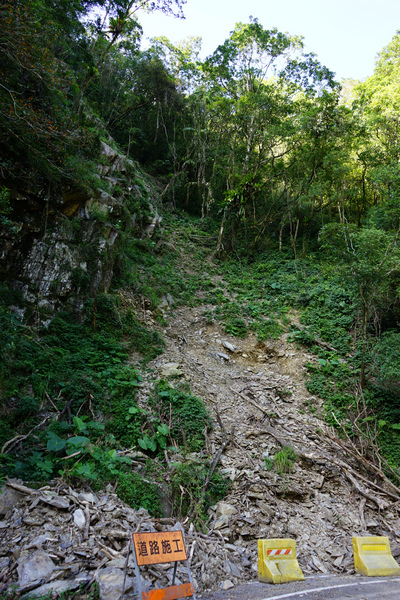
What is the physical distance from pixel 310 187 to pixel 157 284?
1133cm

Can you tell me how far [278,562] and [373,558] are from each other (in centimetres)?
178

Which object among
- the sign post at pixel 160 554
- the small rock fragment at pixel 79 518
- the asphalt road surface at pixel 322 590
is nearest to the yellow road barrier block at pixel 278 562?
the asphalt road surface at pixel 322 590

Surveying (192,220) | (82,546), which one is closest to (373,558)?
(82,546)

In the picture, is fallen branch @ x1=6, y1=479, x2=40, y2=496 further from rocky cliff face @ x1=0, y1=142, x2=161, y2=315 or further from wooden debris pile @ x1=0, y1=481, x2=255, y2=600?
rocky cliff face @ x1=0, y1=142, x2=161, y2=315

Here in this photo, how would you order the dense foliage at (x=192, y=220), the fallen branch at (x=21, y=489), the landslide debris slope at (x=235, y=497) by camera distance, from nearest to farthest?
the landslide debris slope at (x=235, y=497)
the fallen branch at (x=21, y=489)
the dense foliage at (x=192, y=220)

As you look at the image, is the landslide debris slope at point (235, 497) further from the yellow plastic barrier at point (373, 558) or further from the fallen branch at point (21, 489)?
the yellow plastic barrier at point (373, 558)

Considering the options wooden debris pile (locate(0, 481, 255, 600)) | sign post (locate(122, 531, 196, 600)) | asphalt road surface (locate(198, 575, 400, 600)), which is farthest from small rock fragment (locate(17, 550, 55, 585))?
asphalt road surface (locate(198, 575, 400, 600))

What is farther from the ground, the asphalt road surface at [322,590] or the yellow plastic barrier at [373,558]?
the yellow plastic barrier at [373,558]

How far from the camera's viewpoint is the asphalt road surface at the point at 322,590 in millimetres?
4027

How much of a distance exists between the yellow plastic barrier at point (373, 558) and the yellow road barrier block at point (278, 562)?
42.9 inches

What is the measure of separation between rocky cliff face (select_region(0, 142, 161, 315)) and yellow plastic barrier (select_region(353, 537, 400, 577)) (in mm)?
8286

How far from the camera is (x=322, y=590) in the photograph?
4312 mm

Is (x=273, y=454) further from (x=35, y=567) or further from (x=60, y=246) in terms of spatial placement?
(x=60, y=246)

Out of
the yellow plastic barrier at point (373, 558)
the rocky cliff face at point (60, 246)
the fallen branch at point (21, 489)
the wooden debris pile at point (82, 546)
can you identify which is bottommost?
the wooden debris pile at point (82, 546)
